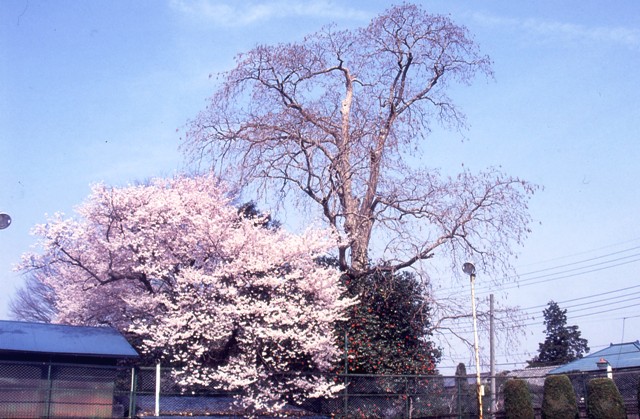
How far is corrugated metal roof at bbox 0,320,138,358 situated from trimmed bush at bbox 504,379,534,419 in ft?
37.0

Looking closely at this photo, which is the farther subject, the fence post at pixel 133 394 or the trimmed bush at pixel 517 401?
the trimmed bush at pixel 517 401

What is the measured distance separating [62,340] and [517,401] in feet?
43.1

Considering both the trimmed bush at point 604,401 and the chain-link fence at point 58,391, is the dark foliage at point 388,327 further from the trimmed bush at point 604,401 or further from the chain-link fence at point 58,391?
the chain-link fence at point 58,391

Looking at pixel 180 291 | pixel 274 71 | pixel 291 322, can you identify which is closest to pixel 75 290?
pixel 180 291

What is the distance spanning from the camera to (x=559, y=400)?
826 inches

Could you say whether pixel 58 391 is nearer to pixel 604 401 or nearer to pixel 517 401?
pixel 517 401

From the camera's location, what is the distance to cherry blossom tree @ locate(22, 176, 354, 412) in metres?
18.1

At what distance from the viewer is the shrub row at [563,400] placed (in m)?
20.1

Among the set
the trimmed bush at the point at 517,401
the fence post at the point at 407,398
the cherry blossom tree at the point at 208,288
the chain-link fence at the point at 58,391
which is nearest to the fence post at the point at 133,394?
the chain-link fence at the point at 58,391

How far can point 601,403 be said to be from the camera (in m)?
20.2

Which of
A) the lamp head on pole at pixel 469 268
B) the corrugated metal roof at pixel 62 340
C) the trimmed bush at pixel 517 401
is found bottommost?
the trimmed bush at pixel 517 401

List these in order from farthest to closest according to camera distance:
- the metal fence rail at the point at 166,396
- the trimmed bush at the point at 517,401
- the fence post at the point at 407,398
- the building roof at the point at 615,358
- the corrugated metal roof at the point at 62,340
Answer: the building roof at the point at 615,358, the trimmed bush at the point at 517,401, the fence post at the point at 407,398, the corrugated metal roof at the point at 62,340, the metal fence rail at the point at 166,396

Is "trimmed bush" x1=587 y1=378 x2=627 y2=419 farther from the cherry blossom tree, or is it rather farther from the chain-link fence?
the chain-link fence

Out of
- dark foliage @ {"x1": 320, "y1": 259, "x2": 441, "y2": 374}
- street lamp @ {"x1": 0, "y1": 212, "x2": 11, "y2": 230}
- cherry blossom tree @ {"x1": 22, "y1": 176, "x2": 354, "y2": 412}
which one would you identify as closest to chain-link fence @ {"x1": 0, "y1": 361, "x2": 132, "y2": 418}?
cherry blossom tree @ {"x1": 22, "y1": 176, "x2": 354, "y2": 412}
